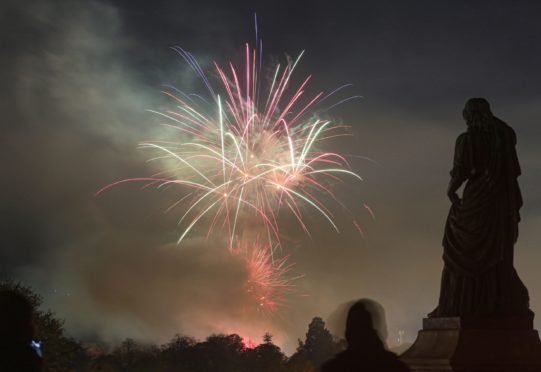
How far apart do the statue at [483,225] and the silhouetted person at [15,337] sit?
723cm

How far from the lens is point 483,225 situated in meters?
11.4

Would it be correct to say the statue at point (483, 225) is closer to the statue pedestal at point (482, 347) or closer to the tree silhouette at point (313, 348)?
the statue pedestal at point (482, 347)

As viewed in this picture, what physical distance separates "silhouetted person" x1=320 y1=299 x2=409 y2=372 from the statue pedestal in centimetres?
511

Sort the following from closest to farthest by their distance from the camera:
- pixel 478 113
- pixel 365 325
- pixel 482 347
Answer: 1. pixel 365 325
2. pixel 482 347
3. pixel 478 113

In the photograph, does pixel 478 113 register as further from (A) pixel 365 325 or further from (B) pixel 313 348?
(B) pixel 313 348

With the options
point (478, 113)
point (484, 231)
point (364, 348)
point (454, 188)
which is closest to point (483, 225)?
point (484, 231)

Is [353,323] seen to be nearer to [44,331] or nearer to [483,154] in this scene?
[483,154]

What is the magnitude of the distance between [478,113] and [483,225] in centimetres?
173

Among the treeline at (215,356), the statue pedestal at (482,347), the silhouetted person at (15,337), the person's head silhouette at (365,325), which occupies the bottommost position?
the silhouetted person at (15,337)

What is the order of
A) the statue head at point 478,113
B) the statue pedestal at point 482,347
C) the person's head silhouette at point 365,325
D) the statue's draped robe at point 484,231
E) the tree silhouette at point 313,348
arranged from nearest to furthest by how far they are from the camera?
1. the person's head silhouette at point 365,325
2. the statue pedestal at point 482,347
3. the statue's draped robe at point 484,231
4. the statue head at point 478,113
5. the tree silhouette at point 313,348

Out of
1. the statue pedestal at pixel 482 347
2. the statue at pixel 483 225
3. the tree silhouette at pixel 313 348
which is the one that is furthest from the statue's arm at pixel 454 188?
the tree silhouette at pixel 313 348

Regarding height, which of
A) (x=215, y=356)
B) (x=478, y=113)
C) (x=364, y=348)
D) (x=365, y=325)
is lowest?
(x=364, y=348)

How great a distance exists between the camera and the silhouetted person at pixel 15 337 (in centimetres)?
541

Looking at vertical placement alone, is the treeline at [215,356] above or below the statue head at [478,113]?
above
